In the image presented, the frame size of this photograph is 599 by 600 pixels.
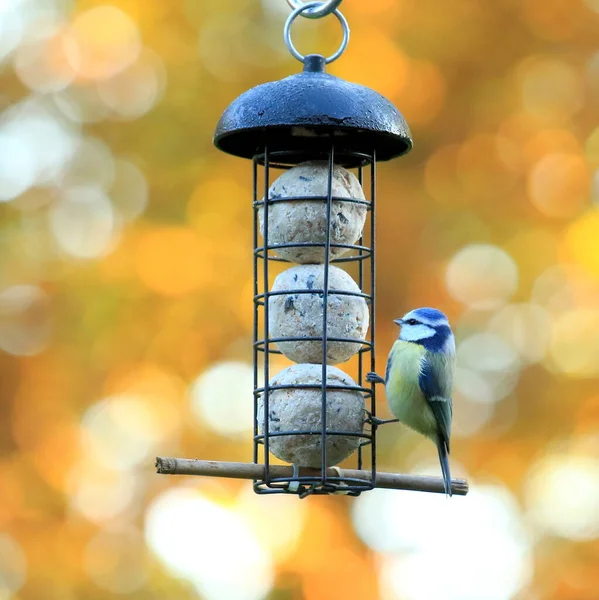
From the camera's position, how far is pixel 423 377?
4.86 m

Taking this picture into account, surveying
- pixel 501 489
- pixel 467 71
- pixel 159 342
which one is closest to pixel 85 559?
pixel 159 342

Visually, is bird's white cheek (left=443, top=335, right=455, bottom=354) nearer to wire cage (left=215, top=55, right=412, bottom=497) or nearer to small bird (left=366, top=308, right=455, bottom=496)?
small bird (left=366, top=308, right=455, bottom=496)

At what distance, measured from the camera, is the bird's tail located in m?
4.47

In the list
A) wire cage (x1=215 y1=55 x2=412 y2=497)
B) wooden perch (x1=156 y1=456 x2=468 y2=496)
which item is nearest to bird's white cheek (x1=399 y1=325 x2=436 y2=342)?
wire cage (x1=215 y1=55 x2=412 y2=497)

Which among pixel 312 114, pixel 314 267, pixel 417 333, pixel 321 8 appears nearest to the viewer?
pixel 321 8

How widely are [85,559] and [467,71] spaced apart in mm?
4387

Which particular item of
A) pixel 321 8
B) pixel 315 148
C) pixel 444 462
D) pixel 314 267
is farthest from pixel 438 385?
pixel 321 8

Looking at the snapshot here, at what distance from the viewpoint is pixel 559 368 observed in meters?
8.46

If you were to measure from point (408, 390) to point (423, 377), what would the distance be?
0.26ft

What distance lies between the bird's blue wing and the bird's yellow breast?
2 cm

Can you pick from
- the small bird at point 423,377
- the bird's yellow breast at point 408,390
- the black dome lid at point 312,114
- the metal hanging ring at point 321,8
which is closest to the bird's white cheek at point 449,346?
the small bird at point 423,377

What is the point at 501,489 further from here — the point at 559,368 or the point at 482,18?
the point at 482,18

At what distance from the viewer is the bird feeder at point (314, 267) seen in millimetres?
4266

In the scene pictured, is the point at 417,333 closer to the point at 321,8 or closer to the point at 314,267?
the point at 314,267
